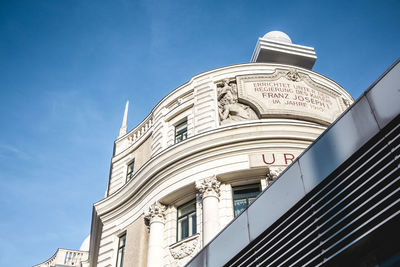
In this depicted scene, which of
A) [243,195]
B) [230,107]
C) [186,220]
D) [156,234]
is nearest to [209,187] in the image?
[243,195]

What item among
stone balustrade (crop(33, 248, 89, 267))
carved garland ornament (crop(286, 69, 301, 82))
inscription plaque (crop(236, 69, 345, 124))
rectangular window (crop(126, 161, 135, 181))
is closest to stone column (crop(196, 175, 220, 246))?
inscription plaque (crop(236, 69, 345, 124))

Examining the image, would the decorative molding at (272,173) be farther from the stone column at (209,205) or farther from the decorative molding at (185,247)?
the decorative molding at (185,247)

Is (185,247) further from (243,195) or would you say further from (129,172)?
(129,172)

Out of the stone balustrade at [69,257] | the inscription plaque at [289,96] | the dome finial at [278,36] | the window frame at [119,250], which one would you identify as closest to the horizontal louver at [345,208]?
the inscription plaque at [289,96]

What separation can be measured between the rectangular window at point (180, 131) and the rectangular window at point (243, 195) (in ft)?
17.4

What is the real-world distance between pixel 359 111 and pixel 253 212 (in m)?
3.76

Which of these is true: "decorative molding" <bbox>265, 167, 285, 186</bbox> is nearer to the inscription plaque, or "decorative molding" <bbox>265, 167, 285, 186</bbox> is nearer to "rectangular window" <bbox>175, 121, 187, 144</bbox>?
the inscription plaque

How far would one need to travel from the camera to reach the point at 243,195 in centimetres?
2170

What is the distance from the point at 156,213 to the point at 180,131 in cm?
573

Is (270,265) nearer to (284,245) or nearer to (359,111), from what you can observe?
(284,245)

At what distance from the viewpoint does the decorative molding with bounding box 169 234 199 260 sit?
20.1 metres

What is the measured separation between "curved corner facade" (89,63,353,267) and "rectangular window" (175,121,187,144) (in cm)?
9

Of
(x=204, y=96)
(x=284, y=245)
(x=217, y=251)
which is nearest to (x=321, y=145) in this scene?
(x=284, y=245)

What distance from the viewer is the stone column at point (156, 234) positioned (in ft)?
69.0
